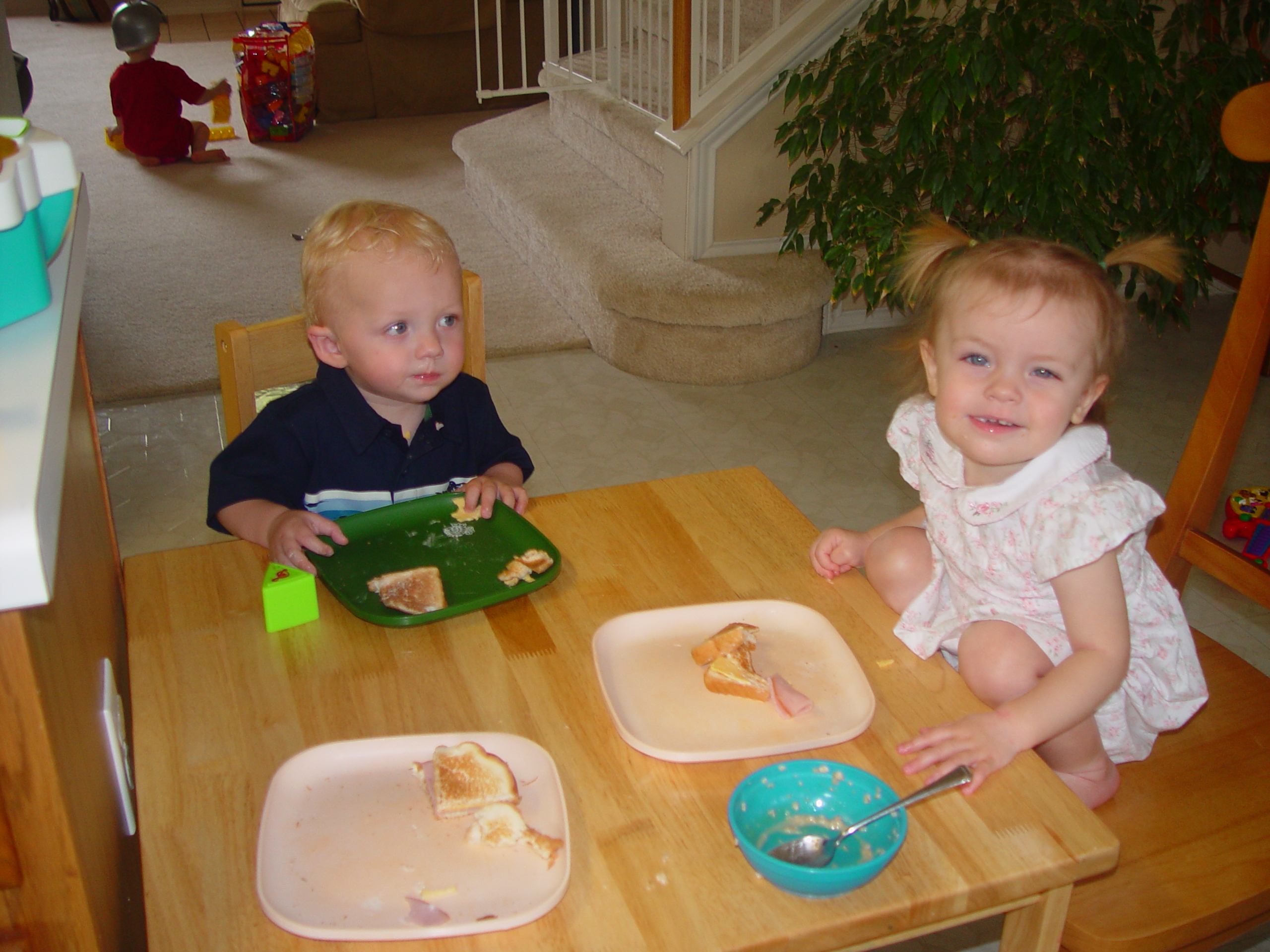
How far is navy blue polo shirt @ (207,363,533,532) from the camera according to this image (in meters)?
1.39

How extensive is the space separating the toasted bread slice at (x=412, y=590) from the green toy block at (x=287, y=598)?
70 mm

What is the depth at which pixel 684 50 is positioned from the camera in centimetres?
325

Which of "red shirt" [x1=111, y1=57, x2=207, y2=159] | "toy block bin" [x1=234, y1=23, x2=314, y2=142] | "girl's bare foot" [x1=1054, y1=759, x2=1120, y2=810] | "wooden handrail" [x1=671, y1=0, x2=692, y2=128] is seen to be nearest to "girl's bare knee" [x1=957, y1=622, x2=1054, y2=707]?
"girl's bare foot" [x1=1054, y1=759, x2=1120, y2=810]

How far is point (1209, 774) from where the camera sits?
3.98 feet

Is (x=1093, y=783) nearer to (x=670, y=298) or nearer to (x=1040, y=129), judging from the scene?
(x=1040, y=129)

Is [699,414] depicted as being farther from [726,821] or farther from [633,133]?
[726,821]

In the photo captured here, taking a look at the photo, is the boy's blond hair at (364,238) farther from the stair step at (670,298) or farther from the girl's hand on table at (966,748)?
the stair step at (670,298)

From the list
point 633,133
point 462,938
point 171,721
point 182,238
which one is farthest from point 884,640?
point 182,238

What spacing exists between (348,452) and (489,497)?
313 millimetres

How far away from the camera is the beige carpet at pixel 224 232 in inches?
140

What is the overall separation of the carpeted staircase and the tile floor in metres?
0.09

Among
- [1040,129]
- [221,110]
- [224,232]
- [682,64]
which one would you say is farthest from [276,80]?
[1040,129]

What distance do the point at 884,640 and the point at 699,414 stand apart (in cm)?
215

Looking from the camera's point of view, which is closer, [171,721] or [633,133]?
[171,721]
